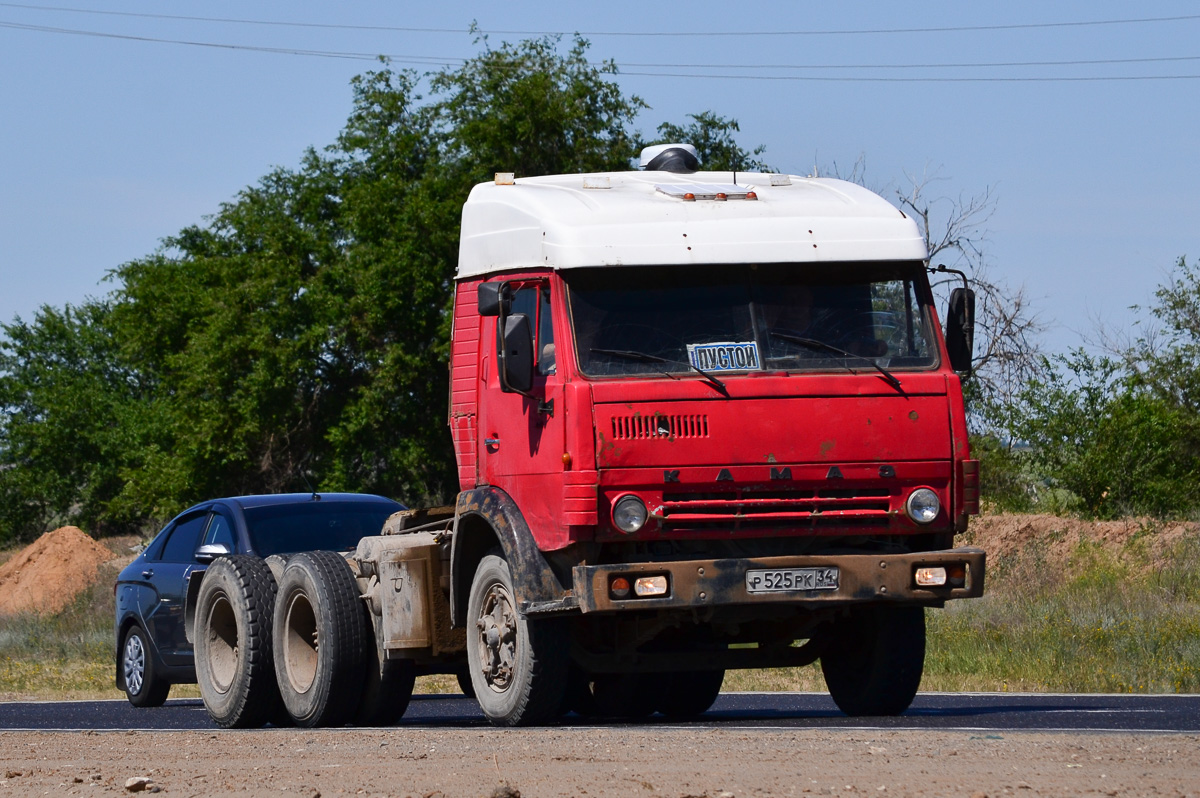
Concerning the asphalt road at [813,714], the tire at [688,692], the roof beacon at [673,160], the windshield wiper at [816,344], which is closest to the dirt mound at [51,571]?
the asphalt road at [813,714]

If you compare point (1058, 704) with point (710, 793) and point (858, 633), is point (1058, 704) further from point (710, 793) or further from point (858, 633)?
point (710, 793)

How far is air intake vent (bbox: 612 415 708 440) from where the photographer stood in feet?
30.1

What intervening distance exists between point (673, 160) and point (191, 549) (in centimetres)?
569

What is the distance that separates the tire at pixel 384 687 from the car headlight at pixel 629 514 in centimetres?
292

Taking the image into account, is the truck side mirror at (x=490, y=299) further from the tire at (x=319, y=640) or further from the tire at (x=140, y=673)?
the tire at (x=140, y=673)

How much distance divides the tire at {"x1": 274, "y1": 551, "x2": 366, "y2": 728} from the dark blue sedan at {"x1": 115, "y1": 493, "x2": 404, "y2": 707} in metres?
1.14

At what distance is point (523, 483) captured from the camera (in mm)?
9758

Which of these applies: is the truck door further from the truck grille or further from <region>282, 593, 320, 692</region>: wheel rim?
<region>282, 593, 320, 692</region>: wheel rim

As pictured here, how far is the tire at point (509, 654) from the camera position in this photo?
966cm

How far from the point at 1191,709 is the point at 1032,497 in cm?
2425

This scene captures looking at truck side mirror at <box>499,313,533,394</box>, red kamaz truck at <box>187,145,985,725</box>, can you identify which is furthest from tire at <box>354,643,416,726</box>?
truck side mirror at <box>499,313,533,394</box>

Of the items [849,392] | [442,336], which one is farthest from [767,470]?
[442,336]

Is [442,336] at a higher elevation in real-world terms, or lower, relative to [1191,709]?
higher

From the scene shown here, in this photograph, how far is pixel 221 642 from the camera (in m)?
12.7
